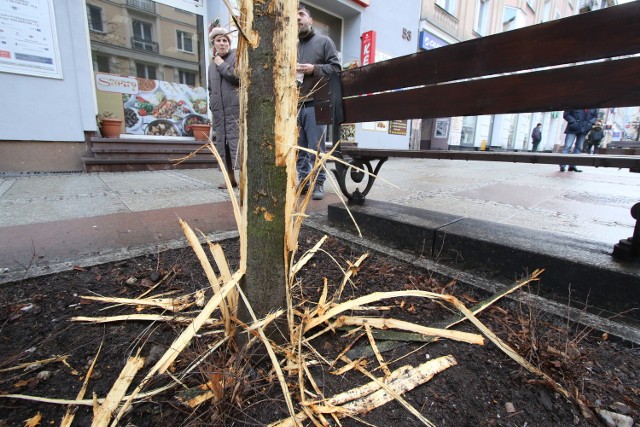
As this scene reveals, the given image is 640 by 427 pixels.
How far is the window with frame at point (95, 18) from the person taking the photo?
249 inches

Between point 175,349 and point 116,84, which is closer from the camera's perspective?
point 175,349

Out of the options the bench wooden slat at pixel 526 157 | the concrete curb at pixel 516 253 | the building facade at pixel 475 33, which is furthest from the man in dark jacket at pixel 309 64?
the building facade at pixel 475 33

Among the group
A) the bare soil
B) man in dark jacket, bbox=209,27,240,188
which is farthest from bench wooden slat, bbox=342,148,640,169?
man in dark jacket, bbox=209,27,240,188

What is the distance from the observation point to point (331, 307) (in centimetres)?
118

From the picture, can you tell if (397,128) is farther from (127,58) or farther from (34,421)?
(34,421)

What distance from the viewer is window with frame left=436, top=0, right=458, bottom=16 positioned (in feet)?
40.7

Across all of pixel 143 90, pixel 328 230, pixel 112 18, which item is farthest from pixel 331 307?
pixel 112 18

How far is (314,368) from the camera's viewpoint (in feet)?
3.31

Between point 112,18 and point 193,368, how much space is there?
8425 mm

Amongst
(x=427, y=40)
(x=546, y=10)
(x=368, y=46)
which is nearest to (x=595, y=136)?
(x=427, y=40)

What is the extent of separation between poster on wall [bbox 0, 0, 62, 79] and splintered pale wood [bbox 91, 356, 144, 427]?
20.2 feet

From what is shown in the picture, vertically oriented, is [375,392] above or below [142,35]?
below

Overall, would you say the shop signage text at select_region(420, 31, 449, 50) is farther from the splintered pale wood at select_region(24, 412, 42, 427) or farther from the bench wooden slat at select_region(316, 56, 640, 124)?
the splintered pale wood at select_region(24, 412, 42, 427)

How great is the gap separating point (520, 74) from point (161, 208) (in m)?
2.81
